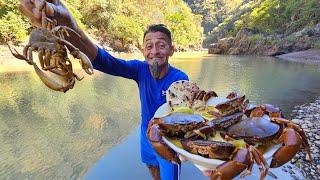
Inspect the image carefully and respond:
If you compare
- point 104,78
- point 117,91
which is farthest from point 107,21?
point 117,91

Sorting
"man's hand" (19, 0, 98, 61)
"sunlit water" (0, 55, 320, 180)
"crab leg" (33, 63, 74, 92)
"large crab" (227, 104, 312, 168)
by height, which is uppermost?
"man's hand" (19, 0, 98, 61)

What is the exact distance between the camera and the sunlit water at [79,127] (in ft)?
14.8

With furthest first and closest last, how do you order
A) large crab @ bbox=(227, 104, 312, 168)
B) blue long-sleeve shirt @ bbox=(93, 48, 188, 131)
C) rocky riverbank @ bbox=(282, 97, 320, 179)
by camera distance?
1. rocky riverbank @ bbox=(282, 97, 320, 179)
2. blue long-sleeve shirt @ bbox=(93, 48, 188, 131)
3. large crab @ bbox=(227, 104, 312, 168)

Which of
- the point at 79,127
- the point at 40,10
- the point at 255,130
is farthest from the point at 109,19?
the point at 255,130

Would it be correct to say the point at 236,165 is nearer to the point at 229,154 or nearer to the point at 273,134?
the point at 229,154

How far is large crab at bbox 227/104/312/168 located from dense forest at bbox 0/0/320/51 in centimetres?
1837

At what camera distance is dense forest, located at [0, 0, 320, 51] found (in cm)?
2123

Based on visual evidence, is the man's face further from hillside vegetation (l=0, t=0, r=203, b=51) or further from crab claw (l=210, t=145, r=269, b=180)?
hillside vegetation (l=0, t=0, r=203, b=51)

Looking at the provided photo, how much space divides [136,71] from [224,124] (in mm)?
1124

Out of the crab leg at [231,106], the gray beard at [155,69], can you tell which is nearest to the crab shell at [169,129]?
the crab leg at [231,106]

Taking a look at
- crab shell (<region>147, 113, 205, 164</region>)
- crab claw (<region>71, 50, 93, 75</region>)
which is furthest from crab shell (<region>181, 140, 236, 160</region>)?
crab claw (<region>71, 50, 93, 75</region>)

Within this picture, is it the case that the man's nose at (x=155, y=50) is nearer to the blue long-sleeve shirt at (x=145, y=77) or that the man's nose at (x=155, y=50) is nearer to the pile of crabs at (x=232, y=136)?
the blue long-sleeve shirt at (x=145, y=77)

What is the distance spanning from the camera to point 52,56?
1.56 m

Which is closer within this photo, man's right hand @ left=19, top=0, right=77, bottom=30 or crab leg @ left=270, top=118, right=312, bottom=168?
crab leg @ left=270, top=118, right=312, bottom=168
